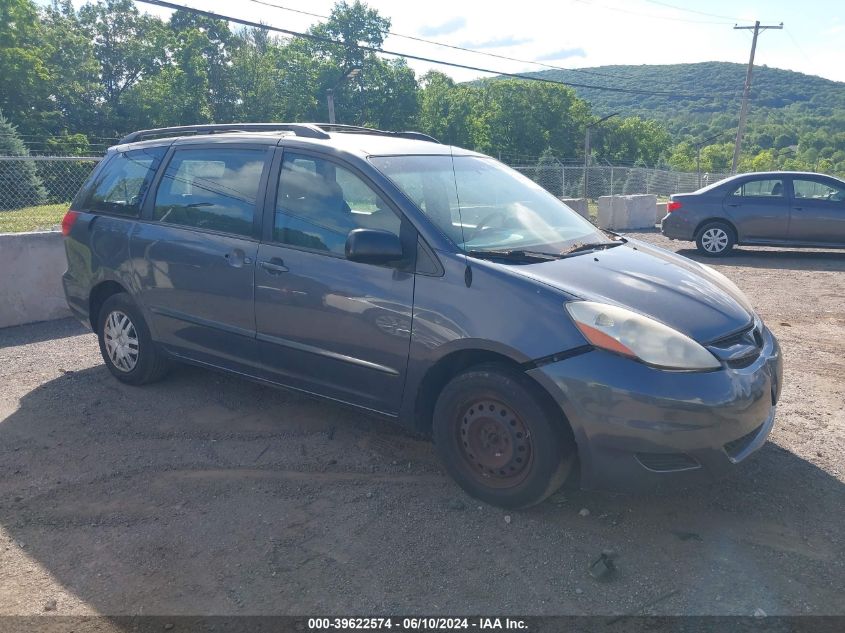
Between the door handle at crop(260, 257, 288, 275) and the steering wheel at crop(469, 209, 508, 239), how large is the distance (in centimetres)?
112

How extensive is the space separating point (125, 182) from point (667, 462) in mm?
4211

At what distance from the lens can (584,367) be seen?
302 centimetres

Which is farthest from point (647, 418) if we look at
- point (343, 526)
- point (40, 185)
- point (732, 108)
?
point (732, 108)

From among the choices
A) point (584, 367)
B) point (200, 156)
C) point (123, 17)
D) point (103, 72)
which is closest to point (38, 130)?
point (103, 72)

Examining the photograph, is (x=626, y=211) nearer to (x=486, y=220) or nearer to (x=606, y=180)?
(x=606, y=180)

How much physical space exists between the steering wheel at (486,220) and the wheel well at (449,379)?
2.20 ft

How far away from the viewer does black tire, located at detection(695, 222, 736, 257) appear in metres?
11.8

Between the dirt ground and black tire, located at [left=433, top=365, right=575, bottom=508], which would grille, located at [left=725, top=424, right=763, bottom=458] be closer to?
the dirt ground

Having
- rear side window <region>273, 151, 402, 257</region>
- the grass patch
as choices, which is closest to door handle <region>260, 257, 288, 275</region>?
rear side window <region>273, 151, 402, 257</region>

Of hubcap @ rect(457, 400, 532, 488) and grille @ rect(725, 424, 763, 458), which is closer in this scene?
grille @ rect(725, 424, 763, 458)

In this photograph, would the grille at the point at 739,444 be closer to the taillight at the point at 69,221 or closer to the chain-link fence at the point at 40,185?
the taillight at the point at 69,221

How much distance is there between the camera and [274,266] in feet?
13.2

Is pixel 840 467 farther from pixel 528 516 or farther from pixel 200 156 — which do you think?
pixel 200 156

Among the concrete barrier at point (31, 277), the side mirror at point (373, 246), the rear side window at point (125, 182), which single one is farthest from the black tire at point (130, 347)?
the concrete barrier at point (31, 277)
